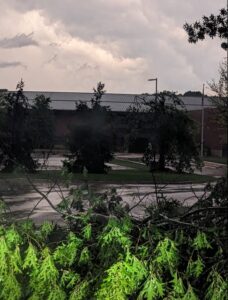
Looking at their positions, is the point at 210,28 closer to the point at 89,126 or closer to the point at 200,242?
the point at 89,126

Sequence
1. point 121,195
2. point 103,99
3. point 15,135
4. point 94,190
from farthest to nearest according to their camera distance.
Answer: point 121,195 → point 94,190 → point 15,135 → point 103,99

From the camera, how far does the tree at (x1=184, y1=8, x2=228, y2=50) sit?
9.24 feet

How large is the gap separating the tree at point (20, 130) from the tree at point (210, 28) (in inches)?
31.7

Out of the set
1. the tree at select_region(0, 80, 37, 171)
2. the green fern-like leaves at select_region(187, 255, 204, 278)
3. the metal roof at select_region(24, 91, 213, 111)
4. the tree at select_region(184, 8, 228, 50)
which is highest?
the tree at select_region(184, 8, 228, 50)

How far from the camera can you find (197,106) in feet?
9.74

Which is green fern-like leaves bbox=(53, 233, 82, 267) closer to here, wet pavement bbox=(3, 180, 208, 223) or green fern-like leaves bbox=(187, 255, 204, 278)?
wet pavement bbox=(3, 180, 208, 223)

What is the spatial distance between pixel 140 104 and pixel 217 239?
33.5 inches

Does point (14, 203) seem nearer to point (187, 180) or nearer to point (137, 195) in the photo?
point (137, 195)

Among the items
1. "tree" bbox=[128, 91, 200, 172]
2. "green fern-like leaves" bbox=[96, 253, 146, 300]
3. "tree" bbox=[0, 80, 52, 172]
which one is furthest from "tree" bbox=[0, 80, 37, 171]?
"green fern-like leaves" bbox=[96, 253, 146, 300]

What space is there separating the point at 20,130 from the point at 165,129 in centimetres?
77

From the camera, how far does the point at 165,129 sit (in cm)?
290

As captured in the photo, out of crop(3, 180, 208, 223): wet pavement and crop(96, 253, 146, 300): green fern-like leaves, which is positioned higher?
crop(3, 180, 208, 223): wet pavement

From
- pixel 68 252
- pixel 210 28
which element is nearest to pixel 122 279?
pixel 68 252

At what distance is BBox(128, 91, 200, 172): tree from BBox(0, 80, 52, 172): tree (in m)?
0.49
